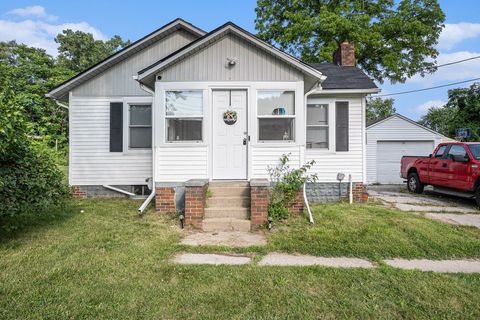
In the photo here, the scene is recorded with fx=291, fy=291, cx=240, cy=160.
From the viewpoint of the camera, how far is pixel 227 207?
18.9 ft

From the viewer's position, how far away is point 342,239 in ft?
15.2

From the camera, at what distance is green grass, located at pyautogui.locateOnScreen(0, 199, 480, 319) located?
269 centimetres

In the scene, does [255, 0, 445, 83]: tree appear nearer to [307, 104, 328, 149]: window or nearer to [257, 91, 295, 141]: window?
[307, 104, 328, 149]: window

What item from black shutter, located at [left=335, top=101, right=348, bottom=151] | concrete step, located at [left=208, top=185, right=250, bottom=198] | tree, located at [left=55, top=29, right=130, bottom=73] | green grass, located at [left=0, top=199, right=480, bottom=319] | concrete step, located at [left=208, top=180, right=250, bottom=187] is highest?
tree, located at [left=55, top=29, right=130, bottom=73]

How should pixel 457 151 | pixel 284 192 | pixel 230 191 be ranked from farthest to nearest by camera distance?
pixel 457 151 → pixel 230 191 → pixel 284 192

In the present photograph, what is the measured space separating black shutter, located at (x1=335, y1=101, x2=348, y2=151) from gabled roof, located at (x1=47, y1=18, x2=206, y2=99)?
186 inches

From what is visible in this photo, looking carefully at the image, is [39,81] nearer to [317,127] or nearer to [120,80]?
[120,80]

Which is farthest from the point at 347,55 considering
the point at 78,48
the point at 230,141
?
the point at 78,48

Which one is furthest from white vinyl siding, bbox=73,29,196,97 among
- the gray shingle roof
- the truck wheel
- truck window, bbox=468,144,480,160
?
the truck wheel

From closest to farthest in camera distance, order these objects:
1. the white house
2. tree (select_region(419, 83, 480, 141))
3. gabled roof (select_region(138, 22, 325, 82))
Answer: gabled roof (select_region(138, 22, 325, 82))
the white house
tree (select_region(419, 83, 480, 141))

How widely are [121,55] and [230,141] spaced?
4.60 m

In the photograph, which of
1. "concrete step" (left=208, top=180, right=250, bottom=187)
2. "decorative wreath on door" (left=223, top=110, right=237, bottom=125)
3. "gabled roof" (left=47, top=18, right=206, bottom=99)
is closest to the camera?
"concrete step" (left=208, top=180, right=250, bottom=187)

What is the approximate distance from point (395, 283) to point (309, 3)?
72.0ft

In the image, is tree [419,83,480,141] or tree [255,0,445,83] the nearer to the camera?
tree [255,0,445,83]
